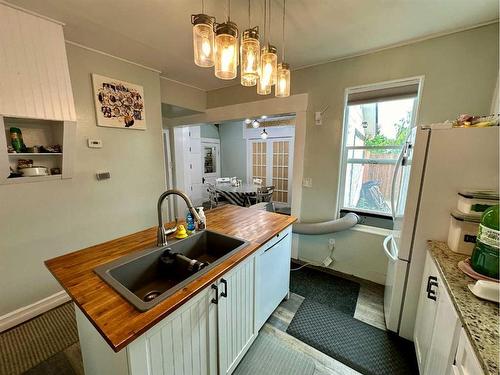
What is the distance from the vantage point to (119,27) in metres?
1.68

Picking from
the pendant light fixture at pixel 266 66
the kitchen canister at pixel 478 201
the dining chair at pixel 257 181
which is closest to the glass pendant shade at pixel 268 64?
the pendant light fixture at pixel 266 66

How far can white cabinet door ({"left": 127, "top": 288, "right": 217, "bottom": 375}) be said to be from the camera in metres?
0.78

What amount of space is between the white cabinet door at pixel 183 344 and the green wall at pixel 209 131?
6.06 m

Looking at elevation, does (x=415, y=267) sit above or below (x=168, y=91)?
below

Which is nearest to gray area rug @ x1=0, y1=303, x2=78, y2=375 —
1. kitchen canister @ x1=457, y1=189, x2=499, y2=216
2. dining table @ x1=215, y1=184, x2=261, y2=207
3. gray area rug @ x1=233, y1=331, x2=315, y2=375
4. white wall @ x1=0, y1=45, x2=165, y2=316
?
white wall @ x1=0, y1=45, x2=165, y2=316

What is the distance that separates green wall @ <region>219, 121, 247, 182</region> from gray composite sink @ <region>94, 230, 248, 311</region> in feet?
17.8

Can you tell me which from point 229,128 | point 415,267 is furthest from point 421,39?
point 229,128

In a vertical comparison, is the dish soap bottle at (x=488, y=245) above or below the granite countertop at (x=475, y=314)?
above

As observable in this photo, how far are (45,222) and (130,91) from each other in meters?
1.58

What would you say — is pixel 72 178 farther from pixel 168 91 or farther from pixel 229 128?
pixel 229 128

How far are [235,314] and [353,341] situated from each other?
1.10 metres

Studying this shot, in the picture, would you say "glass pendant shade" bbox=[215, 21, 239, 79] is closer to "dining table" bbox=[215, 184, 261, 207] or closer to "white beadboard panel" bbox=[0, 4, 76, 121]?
"white beadboard panel" bbox=[0, 4, 76, 121]

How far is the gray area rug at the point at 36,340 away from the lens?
Answer: 1463 mm

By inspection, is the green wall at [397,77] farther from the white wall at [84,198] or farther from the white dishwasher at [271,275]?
the white wall at [84,198]
